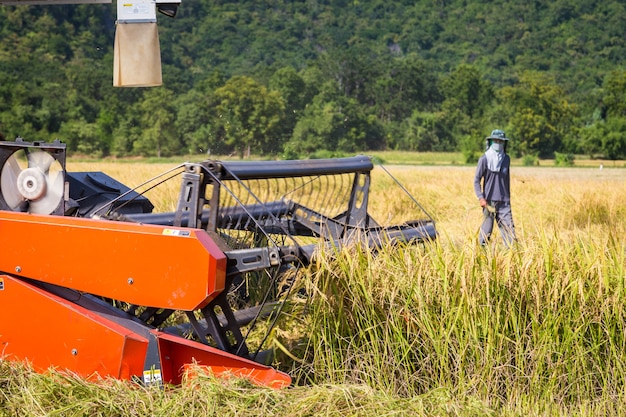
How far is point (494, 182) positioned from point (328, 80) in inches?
3015

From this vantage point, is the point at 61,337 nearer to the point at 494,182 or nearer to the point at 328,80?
the point at 494,182

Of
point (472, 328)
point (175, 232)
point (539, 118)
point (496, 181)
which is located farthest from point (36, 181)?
point (539, 118)

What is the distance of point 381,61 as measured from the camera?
9281 cm

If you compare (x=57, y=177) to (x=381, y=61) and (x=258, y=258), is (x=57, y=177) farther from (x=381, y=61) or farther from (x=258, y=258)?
(x=381, y=61)

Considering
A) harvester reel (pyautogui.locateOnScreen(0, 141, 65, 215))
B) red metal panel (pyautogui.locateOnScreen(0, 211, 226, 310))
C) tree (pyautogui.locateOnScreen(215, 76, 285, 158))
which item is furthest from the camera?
tree (pyautogui.locateOnScreen(215, 76, 285, 158))

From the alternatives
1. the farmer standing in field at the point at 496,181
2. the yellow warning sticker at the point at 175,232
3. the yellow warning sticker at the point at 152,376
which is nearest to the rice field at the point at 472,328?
the yellow warning sticker at the point at 152,376

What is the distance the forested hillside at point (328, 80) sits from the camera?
205 ft

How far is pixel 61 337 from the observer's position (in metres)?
4.56

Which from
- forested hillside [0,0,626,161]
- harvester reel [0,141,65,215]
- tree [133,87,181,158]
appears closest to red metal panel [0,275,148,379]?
harvester reel [0,141,65,215]

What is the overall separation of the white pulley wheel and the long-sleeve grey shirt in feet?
18.4

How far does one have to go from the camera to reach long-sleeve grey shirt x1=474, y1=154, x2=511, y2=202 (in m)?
9.60

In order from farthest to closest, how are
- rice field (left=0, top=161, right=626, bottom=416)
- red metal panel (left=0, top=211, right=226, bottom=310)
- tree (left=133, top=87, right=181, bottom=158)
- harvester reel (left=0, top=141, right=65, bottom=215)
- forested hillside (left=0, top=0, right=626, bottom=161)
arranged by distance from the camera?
forested hillside (left=0, top=0, right=626, bottom=161) < tree (left=133, top=87, right=181, bottom=158) < harvester reel (left=0, top=141, right=65, bottom=215) < rice field (left=0, top=161, right=626, bottom=416) < red metal panel (left=0, top=211, right=226, bottom=310)

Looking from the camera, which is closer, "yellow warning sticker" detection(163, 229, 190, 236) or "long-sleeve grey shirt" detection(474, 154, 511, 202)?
"yellow warning sticker" detection(163, 229, 190, 236)

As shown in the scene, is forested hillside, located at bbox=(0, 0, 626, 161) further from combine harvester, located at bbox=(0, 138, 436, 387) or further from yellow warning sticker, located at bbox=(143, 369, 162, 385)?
yellow warning sticker, located at bbox=(143, 369, 162, 385)
